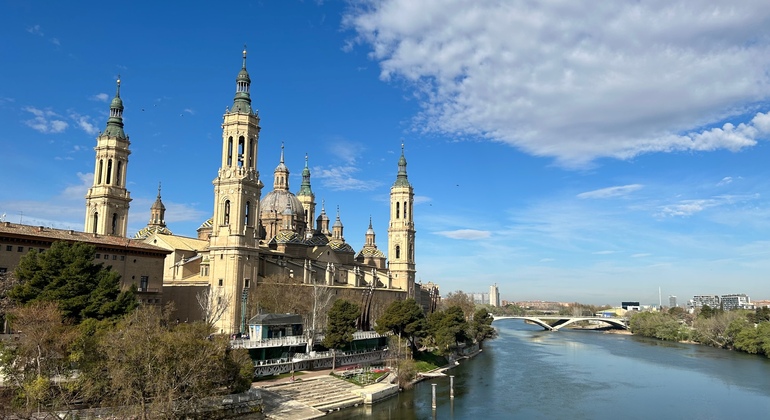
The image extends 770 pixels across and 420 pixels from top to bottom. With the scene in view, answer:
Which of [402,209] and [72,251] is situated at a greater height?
[402,209]

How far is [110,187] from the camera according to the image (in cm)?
6347

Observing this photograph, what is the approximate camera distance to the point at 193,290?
55.7 meters

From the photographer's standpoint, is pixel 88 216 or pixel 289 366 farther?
pixel 88 216

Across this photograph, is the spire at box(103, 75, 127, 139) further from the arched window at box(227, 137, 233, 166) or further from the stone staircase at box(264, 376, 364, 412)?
the stone staircase at box(264, 376, 364, 412)

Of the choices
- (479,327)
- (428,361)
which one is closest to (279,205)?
(428,361)

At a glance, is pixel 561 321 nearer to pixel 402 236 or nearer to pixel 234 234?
pixel 402 236

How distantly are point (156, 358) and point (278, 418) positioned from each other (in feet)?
33.7

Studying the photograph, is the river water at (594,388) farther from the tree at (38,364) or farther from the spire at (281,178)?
the spire at (281,178)

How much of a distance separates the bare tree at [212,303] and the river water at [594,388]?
623 inches

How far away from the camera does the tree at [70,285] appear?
3472cm

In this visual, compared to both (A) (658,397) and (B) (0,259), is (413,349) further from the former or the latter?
(B) (0,259)

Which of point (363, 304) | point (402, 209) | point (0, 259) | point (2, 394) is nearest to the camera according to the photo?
point (2, 394)

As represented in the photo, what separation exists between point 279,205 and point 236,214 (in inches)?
1037

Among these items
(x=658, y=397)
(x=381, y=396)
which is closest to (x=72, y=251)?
(x=381, y=396)
